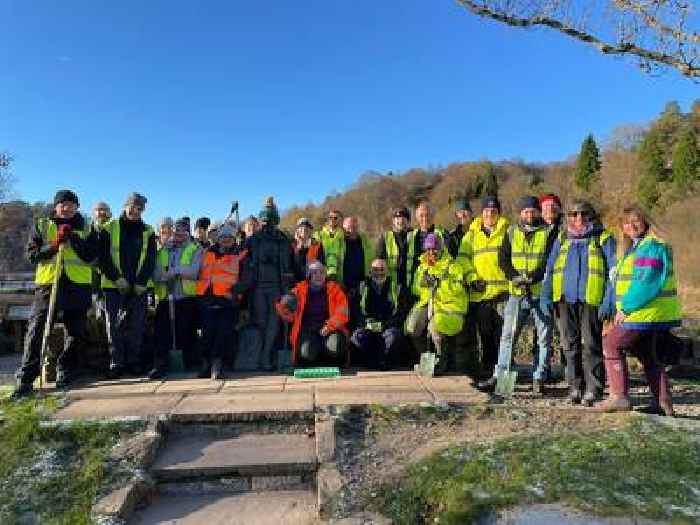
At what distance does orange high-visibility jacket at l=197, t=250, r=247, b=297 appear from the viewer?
7238 millimetres

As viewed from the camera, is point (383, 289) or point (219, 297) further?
point (383, 289)

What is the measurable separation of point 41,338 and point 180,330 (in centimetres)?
158

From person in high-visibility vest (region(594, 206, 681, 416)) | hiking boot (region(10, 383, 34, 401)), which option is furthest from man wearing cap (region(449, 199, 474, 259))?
hiking boot (region(10, 383, 34, 401))

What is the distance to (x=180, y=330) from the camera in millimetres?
7488

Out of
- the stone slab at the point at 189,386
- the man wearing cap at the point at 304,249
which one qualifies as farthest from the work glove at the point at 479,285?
the stone slab at the point at 189,386

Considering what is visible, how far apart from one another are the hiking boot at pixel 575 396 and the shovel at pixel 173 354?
431 centimetres

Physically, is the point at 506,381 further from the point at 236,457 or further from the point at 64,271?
the point at 64,271

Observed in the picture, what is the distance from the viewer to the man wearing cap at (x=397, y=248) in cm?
762

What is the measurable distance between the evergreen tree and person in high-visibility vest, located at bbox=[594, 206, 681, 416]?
29.4 meters

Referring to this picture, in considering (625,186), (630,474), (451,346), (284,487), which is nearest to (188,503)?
(284,487)

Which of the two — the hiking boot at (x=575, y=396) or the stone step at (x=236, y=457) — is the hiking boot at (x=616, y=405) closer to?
the hiking boot at (x=575, y=396)

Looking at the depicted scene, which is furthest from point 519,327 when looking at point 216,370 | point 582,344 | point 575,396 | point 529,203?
point 216,370

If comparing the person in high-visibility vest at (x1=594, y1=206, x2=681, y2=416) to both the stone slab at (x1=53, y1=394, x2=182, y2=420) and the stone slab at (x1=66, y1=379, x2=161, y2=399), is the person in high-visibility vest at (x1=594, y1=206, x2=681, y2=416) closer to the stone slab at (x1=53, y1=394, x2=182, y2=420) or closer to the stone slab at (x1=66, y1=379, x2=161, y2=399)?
the stone slab at (x1=53, y1=394, x2=182, y2=420)

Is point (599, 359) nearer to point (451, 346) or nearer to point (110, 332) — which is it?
point (451, 346)
